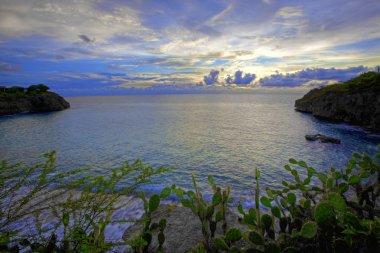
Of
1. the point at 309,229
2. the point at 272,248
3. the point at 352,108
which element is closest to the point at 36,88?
the point at 352,108

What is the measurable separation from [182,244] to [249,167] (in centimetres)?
1343

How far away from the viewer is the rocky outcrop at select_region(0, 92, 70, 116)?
7256cm

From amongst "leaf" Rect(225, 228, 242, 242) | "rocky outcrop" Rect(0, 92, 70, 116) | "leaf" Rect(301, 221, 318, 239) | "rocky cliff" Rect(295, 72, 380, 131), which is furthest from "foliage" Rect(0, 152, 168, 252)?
"rocky outcrop" Rect(0, 92, 70, 116)

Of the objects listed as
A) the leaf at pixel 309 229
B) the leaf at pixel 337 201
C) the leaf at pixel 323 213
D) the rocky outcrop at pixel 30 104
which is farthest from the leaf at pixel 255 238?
the rocky outcrop at pixel 30 104

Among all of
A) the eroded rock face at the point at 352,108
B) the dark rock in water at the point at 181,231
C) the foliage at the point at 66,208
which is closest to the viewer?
the foliage at the point at 66,208

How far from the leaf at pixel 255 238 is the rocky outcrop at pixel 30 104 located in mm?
93789

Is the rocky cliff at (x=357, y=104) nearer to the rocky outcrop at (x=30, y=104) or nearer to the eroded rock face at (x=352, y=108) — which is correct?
the eroded rock face at (x=352, y=108)

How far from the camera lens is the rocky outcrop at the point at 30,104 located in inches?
2857

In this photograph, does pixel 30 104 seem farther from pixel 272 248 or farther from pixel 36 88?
pixel 272 248

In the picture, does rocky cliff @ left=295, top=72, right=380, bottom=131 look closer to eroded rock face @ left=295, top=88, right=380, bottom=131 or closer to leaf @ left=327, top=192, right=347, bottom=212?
eroded rock face @ left=295, top=88, right=380, bottom=131

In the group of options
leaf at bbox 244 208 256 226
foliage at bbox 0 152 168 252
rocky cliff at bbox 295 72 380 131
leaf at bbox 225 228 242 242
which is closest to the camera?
leaf at bbox 225 228 242 242

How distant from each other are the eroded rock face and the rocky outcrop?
95707 mm

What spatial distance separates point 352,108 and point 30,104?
336ft

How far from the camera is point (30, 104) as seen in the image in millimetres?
81188
